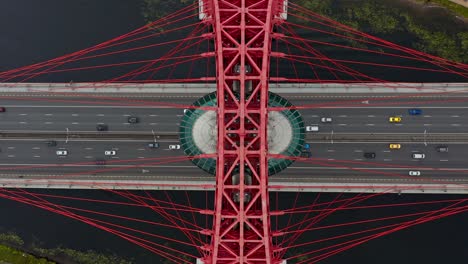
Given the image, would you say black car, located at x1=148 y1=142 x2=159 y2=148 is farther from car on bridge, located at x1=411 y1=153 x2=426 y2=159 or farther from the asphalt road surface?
car on bridge, located at x1=411 y1=153 x2=426 y2=159

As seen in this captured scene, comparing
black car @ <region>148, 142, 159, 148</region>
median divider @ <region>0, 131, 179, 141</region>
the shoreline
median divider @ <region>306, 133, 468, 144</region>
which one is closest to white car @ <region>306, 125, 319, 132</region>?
median divider @ <region>306, 133, 468, 144</region>

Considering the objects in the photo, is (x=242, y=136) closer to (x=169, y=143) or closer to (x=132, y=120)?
(x=169, y=143)

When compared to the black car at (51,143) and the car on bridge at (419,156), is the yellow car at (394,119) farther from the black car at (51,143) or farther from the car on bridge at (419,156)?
the black car at (51,143)

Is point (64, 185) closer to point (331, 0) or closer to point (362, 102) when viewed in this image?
point (362, 102)

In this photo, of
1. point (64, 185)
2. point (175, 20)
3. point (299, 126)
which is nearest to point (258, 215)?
point (299, 126)

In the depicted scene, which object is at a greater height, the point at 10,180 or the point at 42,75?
the point at 42,75

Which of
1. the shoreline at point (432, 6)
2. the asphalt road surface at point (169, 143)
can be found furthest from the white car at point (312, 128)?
the shoreline at point (432, 6)

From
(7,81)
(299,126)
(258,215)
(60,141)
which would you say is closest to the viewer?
(258,215)

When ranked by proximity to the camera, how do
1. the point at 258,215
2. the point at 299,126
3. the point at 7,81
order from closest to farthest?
the point at 258,215 < the point at 299,126 < the point at 7,81
